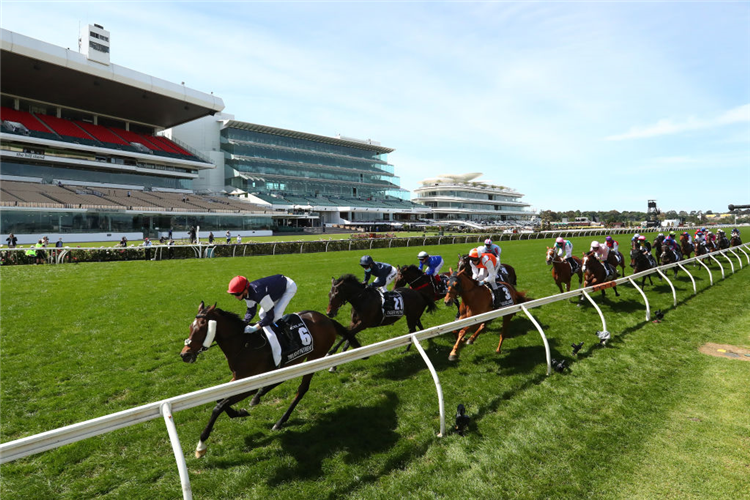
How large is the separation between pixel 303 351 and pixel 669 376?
512cm

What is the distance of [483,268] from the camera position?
6.33 meters

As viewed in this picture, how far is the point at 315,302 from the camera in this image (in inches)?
372

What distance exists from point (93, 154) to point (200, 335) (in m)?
49.4

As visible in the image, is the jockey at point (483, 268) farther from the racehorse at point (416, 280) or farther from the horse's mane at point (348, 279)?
the horse's mane at point (348, 279)

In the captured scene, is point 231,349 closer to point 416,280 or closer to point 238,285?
point 238,285

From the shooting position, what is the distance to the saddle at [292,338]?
4164 millimetres

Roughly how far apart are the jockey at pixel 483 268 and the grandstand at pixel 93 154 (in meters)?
35.3

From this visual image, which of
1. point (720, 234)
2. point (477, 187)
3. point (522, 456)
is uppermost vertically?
point (477, 187)

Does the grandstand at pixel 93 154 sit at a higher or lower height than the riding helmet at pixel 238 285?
higher

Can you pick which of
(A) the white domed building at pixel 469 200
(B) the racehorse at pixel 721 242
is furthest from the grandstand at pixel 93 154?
(A) the white domed building at pixel 469 200

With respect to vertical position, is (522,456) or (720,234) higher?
(720,234)

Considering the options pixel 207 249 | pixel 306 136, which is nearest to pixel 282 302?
pixel 207 249

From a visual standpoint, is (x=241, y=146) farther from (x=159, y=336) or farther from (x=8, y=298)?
(x=159, y=336)

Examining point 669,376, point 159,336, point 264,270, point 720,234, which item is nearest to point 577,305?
point 669,376
